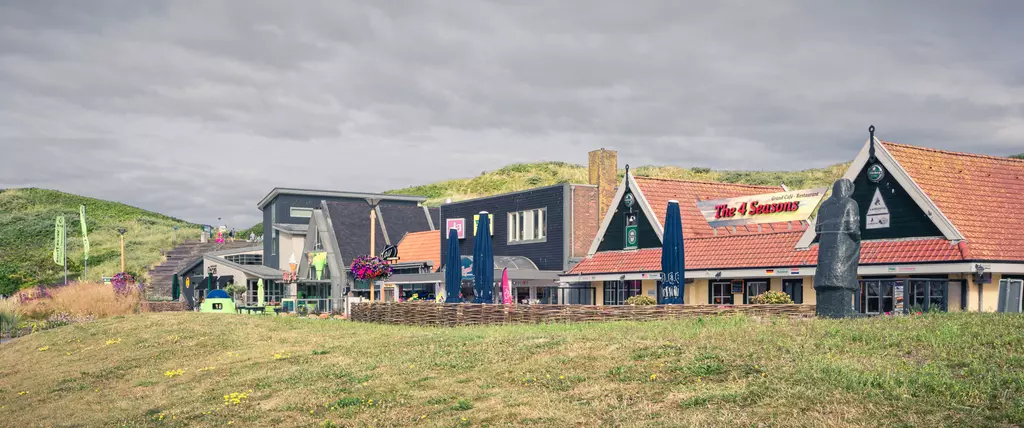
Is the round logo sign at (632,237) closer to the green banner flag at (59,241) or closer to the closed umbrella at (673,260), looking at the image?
the closed umbrella at (673,260)

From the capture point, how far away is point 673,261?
2920 cm

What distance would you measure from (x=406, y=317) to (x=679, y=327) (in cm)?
1669

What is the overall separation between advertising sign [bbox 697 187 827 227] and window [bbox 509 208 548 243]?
402 inches

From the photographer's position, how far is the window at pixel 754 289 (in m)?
33.5

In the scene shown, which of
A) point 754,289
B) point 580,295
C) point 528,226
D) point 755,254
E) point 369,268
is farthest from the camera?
point 528,226

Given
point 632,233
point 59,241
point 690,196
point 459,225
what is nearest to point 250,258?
point 59,241

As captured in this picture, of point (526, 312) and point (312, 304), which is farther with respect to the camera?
point (312, 304)

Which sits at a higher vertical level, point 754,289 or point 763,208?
point 763,208

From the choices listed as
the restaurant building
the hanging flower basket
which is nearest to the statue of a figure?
the restaurant building

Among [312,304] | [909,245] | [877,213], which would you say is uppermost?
[877,213]

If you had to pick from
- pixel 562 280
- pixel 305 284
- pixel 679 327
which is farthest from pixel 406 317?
pixel 305 284

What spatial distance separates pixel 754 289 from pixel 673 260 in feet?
20.6

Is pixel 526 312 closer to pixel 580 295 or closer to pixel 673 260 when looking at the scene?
pixel 673 260

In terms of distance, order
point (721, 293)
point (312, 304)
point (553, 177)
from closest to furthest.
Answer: point (721, 293) < point (312, 304) < point (553, 177)
